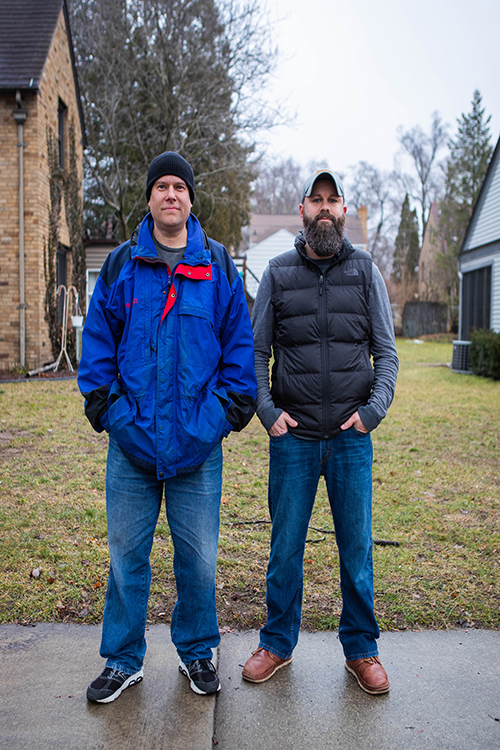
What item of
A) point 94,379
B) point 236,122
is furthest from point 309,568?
point 236,122

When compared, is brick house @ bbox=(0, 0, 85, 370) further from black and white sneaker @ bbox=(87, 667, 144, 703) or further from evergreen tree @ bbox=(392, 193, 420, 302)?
evergreen tree @ bbox=(392, 193, 420, 302)

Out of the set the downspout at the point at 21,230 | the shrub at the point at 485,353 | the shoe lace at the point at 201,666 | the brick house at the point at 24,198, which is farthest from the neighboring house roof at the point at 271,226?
the shoe lace at the point at 201,666

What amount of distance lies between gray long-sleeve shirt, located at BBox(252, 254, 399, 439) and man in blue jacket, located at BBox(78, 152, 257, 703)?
13 centimetres

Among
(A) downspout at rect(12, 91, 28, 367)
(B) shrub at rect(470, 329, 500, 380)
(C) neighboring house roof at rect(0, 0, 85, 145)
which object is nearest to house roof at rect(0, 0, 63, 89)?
(C) neighboring house roof at rect(0, 0, 85, 145)

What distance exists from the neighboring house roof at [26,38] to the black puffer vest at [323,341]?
12.0 metres

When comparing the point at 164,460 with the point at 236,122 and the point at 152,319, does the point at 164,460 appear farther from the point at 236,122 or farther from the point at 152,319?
the point at 236,122

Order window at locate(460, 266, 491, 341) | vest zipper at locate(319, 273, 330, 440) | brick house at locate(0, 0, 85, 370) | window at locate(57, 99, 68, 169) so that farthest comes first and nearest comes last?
window at locate(460, 266, 491, 341)
window at locate(57, 99, 68, 169)
brick house at locate(0, 0, 85, 370)
vest zipper at locate(319, 273, 330, 440)

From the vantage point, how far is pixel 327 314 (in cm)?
265

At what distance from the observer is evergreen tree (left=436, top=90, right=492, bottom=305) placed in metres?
33.6

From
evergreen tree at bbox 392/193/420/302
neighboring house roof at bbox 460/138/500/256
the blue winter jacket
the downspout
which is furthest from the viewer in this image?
evergreen tree at bbox 392/193/420/302

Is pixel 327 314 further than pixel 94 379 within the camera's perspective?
Yes

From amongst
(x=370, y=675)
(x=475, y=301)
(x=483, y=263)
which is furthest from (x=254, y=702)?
(x=475, y=301)

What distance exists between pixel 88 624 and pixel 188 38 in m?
19.8

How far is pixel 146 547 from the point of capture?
251 cm
